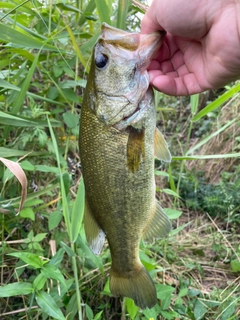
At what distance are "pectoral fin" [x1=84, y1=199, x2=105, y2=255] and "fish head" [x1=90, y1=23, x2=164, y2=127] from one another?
404 mm

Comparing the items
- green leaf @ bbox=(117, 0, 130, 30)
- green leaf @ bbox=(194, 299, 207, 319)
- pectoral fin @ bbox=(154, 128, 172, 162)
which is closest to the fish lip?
A: pectoral fin @ bbox=(154, 128, 172, 162)

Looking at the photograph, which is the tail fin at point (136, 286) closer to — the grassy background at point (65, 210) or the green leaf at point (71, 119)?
the grassy background at point (65, 210)

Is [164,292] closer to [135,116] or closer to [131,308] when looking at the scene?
[131,308]

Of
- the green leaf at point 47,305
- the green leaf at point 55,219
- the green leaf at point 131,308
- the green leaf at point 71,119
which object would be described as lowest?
the green leaf at point 131,308

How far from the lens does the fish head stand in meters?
1.42

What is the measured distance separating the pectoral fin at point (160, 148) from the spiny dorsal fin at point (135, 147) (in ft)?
0.39

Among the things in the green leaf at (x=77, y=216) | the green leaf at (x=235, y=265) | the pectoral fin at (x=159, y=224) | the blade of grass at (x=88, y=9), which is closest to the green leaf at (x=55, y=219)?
the green leaf at (x=77, y=216)

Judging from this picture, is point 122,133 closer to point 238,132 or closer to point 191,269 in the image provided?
point 191,269

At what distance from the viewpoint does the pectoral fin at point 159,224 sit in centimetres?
173

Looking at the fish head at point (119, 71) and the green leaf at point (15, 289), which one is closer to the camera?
the fish head at point (119, 71)

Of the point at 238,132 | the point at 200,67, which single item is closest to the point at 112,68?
the point at 200,67

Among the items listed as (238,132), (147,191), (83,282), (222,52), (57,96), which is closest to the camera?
(222,52)

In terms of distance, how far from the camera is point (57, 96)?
2363mm

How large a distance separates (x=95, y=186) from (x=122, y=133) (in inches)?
9.4
